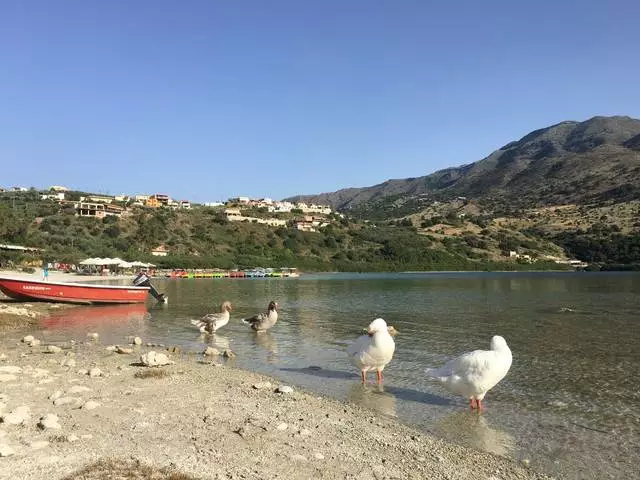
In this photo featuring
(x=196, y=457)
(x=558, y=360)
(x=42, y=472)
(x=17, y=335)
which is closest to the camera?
(x=42, y=472)

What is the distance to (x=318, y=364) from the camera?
13.7 meters

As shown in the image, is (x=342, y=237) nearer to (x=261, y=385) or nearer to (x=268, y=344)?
(x=268, y=344)

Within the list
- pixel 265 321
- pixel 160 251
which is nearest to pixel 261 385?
pixel 265 321

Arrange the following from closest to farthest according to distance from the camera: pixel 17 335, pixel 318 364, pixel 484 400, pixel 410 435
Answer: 1. pixel 410 435
2. pixel 484 400
3. pixel 318 364
4. pixel 17 335

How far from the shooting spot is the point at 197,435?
6828 millimetres

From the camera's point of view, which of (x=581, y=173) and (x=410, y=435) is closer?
(x=410, y=435)

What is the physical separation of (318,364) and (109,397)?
19.8ft

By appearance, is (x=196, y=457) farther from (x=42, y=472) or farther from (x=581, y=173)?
(x=581, y=173)

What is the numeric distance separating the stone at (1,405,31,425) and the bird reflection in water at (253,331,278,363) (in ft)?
24.4

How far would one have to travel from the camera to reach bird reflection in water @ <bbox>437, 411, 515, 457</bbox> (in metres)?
7.46

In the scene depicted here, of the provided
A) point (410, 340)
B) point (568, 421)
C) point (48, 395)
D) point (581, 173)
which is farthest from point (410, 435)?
point (581, 173)

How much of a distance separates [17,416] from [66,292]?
2247 cm

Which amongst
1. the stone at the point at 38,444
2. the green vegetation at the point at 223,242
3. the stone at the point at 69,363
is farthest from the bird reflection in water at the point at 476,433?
the green vegetation at the point at 223,242

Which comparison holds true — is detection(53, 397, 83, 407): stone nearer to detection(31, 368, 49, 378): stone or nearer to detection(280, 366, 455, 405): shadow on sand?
detection(31, 368, 49, 378): stone
